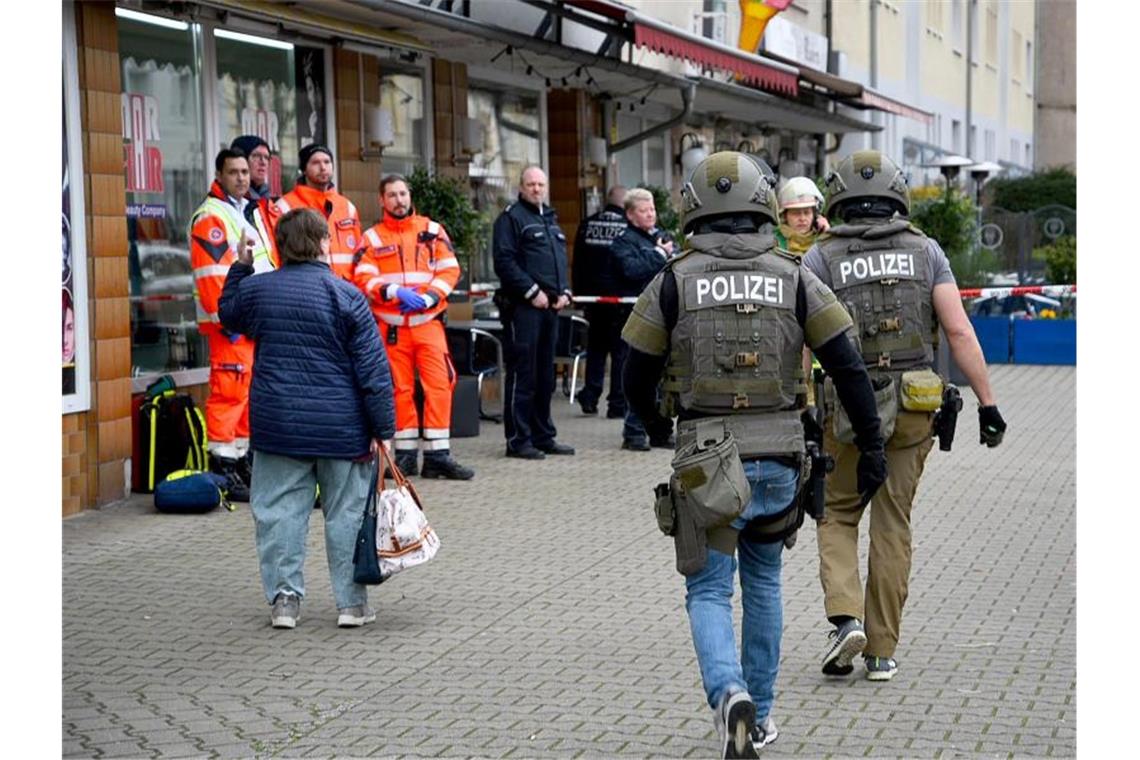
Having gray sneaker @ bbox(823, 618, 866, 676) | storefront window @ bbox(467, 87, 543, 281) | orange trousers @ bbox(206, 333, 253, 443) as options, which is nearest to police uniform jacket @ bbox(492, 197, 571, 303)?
orange trousers @ bbox(206, 333, 253, 443)

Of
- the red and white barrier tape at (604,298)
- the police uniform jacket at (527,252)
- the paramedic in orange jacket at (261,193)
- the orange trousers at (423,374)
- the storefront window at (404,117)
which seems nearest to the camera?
the paramedic in orange jacket at (261,193)

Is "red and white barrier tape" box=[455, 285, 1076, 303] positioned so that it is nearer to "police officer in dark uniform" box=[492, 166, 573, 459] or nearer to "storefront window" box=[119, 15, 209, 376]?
"police officer in dark uniform" box=[492, 166, 573, 459]

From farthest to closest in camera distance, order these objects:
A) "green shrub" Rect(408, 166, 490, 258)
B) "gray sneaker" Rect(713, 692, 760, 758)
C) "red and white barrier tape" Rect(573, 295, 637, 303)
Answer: "green shrub" Rect(408, 166, 490, 258)
"red and white barrier tape" Rect(573, 295, 637, 303)
"gray sneaker" Rect(713, 692, 760, 758)

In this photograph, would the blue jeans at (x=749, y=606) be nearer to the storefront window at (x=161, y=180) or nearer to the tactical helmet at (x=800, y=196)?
the tactical helmet at (x=800, y=196)

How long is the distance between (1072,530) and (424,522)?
13.5 ft

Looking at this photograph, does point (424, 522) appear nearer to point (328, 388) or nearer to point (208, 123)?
point (328, 388)

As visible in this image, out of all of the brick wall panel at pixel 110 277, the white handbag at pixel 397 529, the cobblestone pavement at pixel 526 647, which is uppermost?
the brick wall panel at pixel 110 277

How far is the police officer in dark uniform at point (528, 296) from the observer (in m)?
12.8

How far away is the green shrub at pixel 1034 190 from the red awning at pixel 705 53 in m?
16.7

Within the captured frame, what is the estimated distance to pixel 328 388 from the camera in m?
7.60

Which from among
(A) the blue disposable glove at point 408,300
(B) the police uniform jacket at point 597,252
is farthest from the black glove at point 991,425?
(B) the police uniform jacket at point 597,252

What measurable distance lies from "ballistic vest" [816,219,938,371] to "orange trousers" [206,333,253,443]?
4.77m

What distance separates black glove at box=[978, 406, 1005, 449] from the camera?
22.2 ft

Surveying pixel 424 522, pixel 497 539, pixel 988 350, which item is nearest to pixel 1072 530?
pixel 497 539
